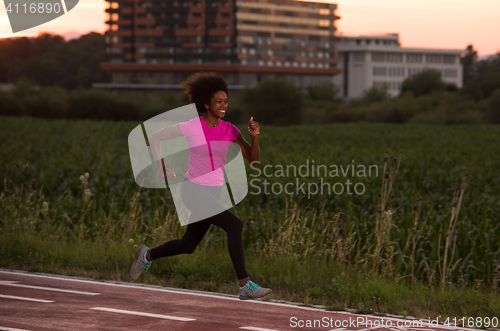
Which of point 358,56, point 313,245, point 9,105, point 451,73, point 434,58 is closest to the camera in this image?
point 313,245

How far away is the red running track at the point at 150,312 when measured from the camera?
5848 millimetres

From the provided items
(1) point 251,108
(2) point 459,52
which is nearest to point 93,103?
(1) point 251,108

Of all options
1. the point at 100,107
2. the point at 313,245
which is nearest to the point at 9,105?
the point at 100,107

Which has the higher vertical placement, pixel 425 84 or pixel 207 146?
pixel 207 146

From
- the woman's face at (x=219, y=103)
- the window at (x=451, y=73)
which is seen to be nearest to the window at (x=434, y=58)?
the window at (x=451, y=73)

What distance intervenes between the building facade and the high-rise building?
19.4 m

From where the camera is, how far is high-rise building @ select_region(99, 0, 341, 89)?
14500 centimetres

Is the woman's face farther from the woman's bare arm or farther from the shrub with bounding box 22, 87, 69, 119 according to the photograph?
the shrub with bounding box 22, 87, 69, 119

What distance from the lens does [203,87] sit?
5.70 metres

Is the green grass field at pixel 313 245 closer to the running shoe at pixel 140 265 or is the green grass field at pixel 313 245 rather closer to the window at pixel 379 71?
the running shoe at pixel 140 265

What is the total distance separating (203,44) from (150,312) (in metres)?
143

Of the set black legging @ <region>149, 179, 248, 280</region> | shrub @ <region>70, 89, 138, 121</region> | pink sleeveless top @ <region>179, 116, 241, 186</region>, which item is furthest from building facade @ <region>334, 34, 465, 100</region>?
pink sleeveless top @ <region>179, 116, 241, 186</region>

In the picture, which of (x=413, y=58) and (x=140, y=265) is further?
(x=413, y=58)

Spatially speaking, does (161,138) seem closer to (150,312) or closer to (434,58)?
(150,312)
